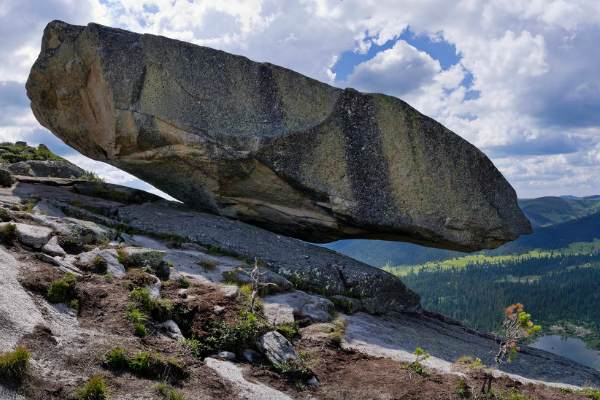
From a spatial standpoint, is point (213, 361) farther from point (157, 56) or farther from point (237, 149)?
point (157, 56)

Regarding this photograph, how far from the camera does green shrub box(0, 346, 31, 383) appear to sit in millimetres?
11375

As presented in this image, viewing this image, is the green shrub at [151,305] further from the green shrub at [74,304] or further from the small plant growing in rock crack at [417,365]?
the small plant growing in rock crack at [417,365]

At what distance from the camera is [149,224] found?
2859 centimetres

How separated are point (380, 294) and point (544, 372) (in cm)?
821

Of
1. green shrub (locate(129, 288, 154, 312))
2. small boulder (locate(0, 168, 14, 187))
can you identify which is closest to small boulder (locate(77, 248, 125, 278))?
green shrub (locate(129, 288, 154, 312))

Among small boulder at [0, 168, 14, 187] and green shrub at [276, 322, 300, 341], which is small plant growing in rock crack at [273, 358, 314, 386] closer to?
green shrub at [276, 322, 300, 341]

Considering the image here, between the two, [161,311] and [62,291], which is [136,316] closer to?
[161,311]

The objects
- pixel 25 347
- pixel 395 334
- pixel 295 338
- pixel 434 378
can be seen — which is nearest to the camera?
pixel 25 347

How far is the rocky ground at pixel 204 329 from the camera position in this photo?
13329 millimetres

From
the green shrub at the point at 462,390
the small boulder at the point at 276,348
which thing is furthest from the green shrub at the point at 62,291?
the green shrub at the point at 462,390

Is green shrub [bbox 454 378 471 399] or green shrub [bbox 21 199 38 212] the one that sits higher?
green shrub [bbox 21 199 38 212]

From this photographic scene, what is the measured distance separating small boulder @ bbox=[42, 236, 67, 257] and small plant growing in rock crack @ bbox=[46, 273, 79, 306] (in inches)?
121

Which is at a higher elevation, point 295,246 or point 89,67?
point 89,67

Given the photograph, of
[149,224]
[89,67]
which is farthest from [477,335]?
[89,67]
